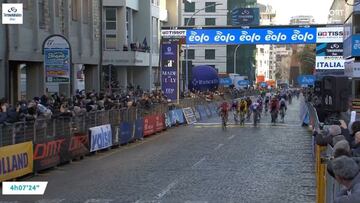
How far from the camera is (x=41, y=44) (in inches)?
1265

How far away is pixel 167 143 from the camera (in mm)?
25766

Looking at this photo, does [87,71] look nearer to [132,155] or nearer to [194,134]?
[194,134]

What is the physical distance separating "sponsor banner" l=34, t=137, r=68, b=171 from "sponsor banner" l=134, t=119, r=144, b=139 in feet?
28.4

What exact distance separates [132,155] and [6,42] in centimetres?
964

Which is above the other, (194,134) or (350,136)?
(350,136)

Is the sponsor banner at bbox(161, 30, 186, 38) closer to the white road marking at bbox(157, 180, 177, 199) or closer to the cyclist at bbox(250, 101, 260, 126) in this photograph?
the cyclist at bbox(250, 101, 260, 126)

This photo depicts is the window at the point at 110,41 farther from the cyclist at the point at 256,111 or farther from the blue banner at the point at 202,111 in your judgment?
the cyclist at the point at 256,111

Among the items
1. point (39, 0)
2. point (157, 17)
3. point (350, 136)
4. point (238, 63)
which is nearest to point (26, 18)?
point (39, 0)

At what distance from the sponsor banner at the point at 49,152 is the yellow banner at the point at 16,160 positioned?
42cm

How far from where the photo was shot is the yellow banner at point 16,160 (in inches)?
575

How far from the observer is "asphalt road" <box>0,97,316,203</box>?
12.6 m

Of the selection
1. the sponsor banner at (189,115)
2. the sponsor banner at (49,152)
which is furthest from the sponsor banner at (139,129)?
the sponsor banner at (189,115)

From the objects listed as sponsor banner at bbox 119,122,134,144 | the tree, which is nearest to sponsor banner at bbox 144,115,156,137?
sponsor banner at bbox 119,122,134,144

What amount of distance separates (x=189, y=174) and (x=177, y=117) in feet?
73.8
